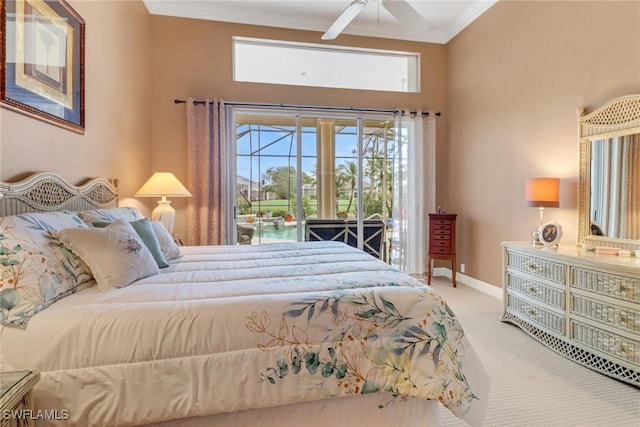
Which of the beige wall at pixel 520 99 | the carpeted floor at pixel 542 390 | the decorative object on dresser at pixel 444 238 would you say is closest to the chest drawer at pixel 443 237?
the decorative object on dresser at pixel 444 238

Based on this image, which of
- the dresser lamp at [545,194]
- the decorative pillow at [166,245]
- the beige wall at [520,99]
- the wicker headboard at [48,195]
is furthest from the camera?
the dresser lamp at [545,194]

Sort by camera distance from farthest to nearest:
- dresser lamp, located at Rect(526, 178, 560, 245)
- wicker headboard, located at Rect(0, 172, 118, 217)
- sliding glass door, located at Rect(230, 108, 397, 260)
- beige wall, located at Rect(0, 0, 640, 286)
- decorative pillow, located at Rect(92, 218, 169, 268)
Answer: sliding glass door, located at Rect(230, 108, 397, 260) < dresser lamp, located at Rect(526, 178, 560, 245) < beige wall, located at Rect(0, 0, 640, 286) < decorative pillow, located at Rect(92, 218, 169, 268) < wicker headboard, located at Rect(0, 172, 118, 217)

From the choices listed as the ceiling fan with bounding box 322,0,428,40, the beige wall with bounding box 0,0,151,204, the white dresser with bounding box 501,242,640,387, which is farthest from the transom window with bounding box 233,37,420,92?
the white dresser with bounding box 501,242,640,387

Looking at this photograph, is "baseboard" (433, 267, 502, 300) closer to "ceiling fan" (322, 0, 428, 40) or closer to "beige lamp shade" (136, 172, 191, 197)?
"ceiling fan" (322, 0, 428, 40)

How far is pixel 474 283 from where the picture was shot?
428cm

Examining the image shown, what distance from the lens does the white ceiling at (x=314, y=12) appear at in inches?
156

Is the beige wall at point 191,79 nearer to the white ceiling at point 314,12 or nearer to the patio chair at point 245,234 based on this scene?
the white ceiling at point 314,12

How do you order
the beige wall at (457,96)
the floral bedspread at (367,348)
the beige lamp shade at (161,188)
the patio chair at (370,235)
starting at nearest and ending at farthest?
the floral bedspread at (367,348), the beige wall at (457,96), the beige lamp shade at (161,188), the patio chair at (370,235)

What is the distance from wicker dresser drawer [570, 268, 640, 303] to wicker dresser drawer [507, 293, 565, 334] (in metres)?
0.32

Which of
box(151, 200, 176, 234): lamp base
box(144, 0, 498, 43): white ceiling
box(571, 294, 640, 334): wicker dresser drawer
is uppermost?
box(144, 0, 498, 43): white ceiling

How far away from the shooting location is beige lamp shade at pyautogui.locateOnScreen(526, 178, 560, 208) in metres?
2.86

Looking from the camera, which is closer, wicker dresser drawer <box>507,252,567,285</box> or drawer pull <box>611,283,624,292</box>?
drawer pull <box>611,283,624,292</box>

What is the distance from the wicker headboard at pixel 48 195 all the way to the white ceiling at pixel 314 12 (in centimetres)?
259

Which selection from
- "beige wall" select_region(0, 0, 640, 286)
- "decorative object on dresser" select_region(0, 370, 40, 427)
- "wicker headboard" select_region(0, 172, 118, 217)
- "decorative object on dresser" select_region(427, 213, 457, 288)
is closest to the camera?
"decorative object on dresser" select_region(0, 370, 40, 427)
